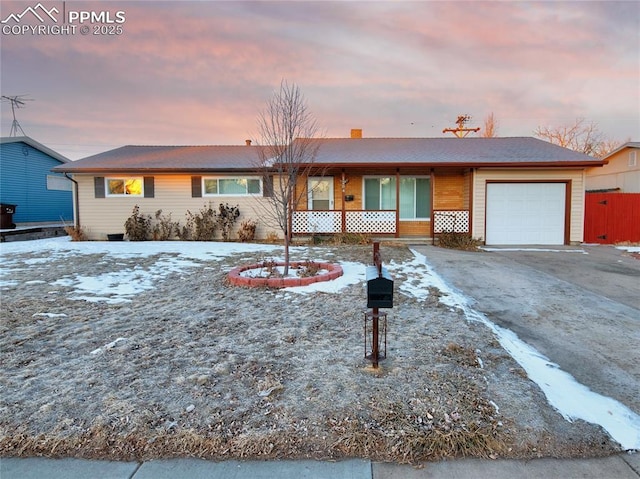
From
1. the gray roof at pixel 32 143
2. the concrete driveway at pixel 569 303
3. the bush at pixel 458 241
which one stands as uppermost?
the gray roof at pixel 32 143

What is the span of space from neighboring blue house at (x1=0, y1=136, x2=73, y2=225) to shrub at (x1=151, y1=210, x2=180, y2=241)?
1002 cm

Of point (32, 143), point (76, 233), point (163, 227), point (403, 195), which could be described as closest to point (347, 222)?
point (403, 195)

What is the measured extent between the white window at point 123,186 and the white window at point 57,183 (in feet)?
35.6

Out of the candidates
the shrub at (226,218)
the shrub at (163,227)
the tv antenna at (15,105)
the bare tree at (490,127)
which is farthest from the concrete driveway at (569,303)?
the bare tree at (490,127)

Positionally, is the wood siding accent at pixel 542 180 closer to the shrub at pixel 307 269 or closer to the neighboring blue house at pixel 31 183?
the shrub at pixel 307 269

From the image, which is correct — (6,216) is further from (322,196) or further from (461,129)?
(461,129)

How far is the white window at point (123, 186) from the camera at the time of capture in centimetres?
1410

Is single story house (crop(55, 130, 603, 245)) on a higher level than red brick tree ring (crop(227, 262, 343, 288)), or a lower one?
higher

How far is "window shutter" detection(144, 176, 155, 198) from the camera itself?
1394cm

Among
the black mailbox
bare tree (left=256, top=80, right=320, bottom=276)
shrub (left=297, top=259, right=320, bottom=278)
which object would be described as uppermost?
bare tree (left=256, top=80, right=320, bottom=276)

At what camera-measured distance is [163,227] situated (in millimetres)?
13789

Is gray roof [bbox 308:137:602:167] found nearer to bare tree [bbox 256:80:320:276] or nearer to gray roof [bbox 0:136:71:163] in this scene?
bare tree [bbox 256:80:320:276]

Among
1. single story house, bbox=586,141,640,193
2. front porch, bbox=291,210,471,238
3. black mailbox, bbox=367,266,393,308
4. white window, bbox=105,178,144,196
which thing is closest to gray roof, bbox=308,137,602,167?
front porch, bbox=291,210,471,238

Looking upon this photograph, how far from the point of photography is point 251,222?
45.1ft
